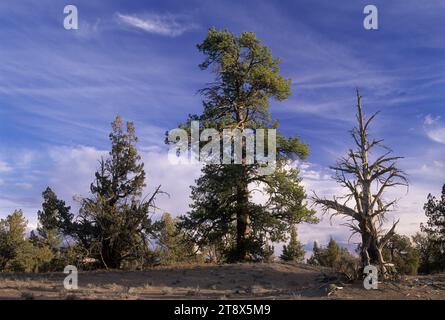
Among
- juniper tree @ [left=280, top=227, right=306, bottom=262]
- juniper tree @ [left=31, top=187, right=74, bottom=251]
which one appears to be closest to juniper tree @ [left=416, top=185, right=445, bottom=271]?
juniper tree @ [left=280, top=227, right=306, bottom=262]

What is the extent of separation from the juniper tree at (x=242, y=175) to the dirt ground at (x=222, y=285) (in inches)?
123

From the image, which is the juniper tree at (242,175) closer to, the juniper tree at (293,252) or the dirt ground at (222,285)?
the dirt ground at (222,285)

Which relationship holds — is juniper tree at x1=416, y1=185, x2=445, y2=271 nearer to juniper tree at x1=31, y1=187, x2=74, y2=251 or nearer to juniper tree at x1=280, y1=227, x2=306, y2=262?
juniper tree at x1=280, y1=227, x2=306, y2=262

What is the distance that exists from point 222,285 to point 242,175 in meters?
8.62

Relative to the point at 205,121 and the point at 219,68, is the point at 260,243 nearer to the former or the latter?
the point at 205,121

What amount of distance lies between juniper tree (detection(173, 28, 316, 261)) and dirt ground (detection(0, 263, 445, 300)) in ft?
10.3

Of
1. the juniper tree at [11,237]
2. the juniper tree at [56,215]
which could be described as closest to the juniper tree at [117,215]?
the juniper tree at [56,215]

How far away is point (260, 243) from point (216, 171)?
5090mm

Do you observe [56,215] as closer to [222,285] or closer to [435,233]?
[222,285]

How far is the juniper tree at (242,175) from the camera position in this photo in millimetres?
27597

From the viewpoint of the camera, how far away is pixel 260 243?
28.0m

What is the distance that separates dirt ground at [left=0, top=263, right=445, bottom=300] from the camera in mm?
16219

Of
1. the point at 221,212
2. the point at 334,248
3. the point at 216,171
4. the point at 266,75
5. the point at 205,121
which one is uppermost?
the point at 266,75
